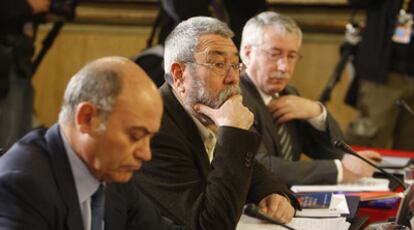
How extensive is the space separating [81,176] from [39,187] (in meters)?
0.10

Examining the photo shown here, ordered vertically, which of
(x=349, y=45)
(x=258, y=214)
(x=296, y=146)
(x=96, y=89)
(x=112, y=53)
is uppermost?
(x=96, y=89)

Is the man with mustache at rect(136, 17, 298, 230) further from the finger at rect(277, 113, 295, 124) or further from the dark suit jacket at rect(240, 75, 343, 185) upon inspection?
the finger at rect(277, 113, 295, 124)

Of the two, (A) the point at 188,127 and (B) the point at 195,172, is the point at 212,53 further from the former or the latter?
(B) the point at 195,172

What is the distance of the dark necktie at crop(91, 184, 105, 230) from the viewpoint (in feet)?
5.24

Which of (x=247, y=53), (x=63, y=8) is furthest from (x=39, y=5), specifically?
(x=247, y=53)

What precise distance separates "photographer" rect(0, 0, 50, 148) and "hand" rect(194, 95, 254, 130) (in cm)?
177

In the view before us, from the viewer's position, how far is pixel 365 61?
4418mm

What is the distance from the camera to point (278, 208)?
2150 mm

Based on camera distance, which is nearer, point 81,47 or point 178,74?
point 178,74

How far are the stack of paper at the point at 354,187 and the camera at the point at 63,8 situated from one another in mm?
1943

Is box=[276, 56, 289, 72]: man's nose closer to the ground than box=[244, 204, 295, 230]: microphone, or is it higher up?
higher up

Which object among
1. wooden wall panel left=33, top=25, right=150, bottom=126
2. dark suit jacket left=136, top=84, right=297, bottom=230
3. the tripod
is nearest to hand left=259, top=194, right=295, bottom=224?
dark suit jacket left=136, top=84, right=297, bottom=230

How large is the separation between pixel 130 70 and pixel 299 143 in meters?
1.68

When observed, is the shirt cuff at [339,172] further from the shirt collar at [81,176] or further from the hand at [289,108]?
the shirt collar at [81,176]
